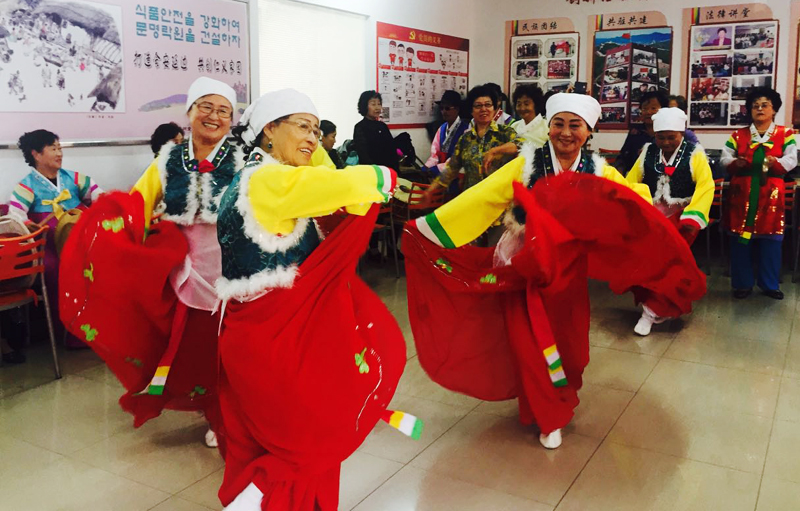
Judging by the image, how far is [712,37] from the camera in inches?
286

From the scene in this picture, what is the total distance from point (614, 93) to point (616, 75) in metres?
0.19

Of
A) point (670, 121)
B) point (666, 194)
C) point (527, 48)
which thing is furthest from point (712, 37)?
point (666, 194)

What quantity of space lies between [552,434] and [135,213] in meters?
1.82

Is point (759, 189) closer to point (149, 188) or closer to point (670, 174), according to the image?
point (670, 174)

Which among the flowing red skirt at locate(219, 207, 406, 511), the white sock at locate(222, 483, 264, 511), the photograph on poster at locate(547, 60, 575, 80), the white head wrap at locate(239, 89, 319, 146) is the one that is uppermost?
the photograph on poster at locate(547, 60, 575, 80)

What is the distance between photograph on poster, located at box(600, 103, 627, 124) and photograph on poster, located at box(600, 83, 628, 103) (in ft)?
0.25

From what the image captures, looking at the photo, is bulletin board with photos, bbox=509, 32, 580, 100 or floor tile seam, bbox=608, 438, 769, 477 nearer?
floor tile seam, bbox=608, 438, 769, 477

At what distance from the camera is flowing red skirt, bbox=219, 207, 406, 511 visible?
75.5 inches

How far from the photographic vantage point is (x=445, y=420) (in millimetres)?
3178

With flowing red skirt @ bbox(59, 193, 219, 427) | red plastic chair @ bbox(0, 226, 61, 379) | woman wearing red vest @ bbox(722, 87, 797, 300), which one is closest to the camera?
flowing red skirt @ bbox(59, 193, 219, 427)

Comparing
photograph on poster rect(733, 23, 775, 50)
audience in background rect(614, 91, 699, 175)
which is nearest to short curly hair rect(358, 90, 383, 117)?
audience in background rect(614, 91, 699, 175)

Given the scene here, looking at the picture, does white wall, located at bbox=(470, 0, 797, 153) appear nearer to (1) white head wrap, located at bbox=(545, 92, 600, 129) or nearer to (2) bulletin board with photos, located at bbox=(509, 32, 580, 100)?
(2) bulletin board with photos, located at bbox=(509, 32, 580, 100)

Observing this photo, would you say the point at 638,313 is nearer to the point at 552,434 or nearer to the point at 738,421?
the point at 738,421

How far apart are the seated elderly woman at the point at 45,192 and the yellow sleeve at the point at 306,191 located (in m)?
2.67
